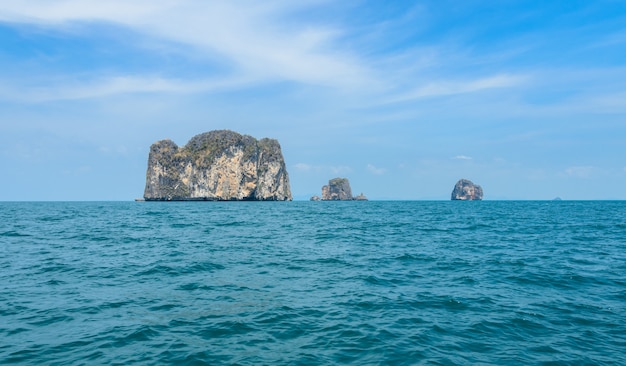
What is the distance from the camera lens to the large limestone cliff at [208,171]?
18912 centimetres

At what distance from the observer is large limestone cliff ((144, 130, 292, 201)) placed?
189 metres

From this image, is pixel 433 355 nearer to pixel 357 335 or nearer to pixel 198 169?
pixel 357 335

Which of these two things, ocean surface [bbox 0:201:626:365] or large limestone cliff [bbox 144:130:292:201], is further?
large limestone cliff [bbox 144:130:292:201]

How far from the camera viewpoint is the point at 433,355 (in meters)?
9.78

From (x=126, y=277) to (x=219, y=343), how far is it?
35.5ft

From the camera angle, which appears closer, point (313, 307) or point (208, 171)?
point (313, 307)

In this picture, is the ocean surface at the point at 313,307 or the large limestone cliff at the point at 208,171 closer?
the ocean surface at the point at 313,307

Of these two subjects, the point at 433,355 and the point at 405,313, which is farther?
the point at 405,313

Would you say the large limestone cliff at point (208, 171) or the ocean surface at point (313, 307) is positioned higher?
the large limestone cliff at point (208, 171)

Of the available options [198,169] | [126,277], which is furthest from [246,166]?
[126,277]

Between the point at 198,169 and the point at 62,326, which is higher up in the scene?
the point at 198,169

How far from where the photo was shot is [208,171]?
189 m

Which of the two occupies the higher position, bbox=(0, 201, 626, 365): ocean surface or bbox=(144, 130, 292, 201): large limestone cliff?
bbox=(144, 130, 292, 201): large limestone cliff

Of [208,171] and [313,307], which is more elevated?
[208,171]
